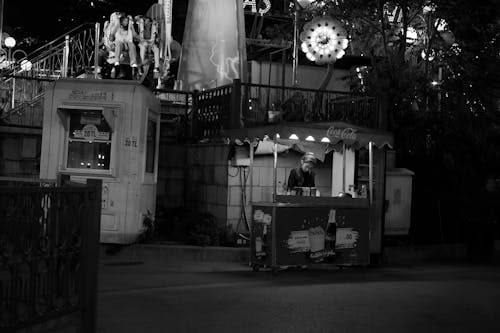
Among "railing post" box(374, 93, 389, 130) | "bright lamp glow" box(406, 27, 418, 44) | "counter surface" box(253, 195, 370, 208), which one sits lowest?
"counter surface" box(253, 195, 370, 208)

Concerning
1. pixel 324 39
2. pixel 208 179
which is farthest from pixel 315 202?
pixel 324 39

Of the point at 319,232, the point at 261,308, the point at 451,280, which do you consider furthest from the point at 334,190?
the point at 261,308

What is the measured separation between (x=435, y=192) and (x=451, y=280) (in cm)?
563

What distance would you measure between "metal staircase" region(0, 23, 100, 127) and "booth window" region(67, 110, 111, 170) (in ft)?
4.73

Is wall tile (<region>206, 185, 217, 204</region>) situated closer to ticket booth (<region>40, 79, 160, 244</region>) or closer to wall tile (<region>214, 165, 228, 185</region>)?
wall tile (<region>214, 165, 228, 185</region>)

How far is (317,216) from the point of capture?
40.3ft

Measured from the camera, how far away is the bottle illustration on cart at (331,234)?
12.4m

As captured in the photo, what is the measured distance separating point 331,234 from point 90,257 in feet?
24.4

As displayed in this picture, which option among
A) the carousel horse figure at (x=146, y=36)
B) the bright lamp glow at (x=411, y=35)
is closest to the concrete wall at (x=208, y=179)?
the carousel horse figure at (x=146, y=36)

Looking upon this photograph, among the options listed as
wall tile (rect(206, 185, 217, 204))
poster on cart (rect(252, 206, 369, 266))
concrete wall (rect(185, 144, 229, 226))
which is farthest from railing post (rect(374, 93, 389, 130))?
wall tile (rect(206, 185, 217, 204))

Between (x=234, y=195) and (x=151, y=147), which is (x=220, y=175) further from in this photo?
(x=151, y=147)

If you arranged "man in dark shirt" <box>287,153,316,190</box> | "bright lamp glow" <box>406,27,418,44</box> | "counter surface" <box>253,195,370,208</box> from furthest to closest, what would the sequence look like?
"bright lamp glow" <box>406,27,418,44</box> < "man in dark shirt" <box>287,153,316,190</box> < "counter surface" <box>253,195,370,208</box>

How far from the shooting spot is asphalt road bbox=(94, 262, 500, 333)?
7.89 m

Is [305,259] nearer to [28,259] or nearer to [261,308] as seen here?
[261,308]
